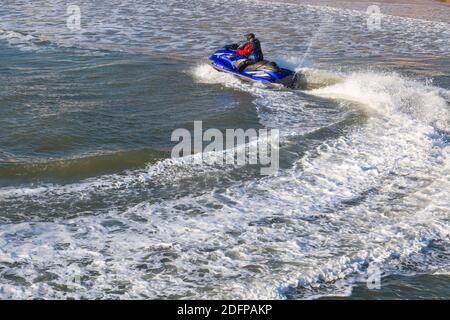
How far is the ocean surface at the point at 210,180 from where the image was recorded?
700cm

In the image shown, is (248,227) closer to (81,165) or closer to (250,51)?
(81,165)

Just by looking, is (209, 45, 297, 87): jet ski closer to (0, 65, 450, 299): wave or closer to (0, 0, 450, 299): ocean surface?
(0, 0, 450, 299): ocean surface

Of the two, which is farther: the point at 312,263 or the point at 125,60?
the point at 125,60

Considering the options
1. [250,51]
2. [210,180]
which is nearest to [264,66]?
[250,51]

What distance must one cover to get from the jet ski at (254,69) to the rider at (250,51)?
0.07 meters

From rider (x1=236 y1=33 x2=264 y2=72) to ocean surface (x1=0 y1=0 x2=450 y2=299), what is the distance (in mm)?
557

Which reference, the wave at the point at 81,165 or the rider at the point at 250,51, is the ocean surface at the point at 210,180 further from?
the rider at the point at 250,51

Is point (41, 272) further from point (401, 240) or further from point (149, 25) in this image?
point (149, 25)

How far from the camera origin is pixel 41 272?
22.5ft

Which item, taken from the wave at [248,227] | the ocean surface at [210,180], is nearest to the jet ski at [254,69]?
the ocean surface at [210,180]

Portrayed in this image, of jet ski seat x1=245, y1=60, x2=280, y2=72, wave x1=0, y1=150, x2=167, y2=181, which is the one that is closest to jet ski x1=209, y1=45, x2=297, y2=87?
jet ski seat x1=245, y1=60, x2=280, y2=72

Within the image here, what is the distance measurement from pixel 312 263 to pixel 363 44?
57.0 ft

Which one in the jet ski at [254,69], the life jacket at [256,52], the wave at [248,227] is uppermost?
the life jacket at [256,52]
